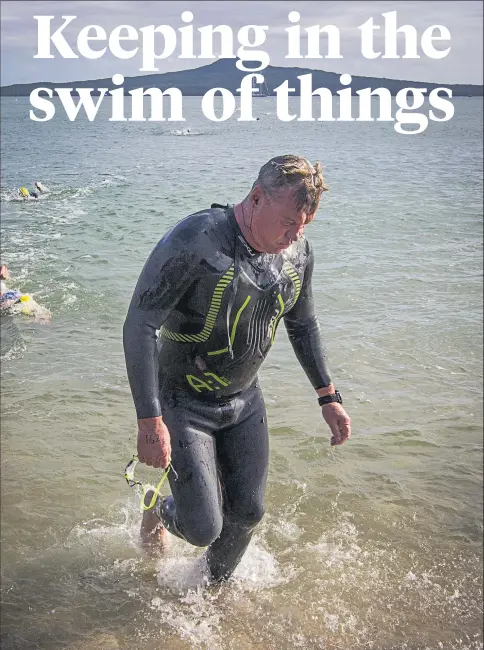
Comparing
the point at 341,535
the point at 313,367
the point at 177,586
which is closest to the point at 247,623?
the point at 177,586

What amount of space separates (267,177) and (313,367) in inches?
56.0

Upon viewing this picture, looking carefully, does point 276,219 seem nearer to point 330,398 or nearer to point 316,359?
point 316,359

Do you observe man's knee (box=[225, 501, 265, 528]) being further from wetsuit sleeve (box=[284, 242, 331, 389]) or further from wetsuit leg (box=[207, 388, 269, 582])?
wetsuit sleeve (box=[284, 242, 331, 389])

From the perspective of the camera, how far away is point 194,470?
14.0 feet

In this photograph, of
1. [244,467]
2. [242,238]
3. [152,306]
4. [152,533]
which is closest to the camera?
[152,306]

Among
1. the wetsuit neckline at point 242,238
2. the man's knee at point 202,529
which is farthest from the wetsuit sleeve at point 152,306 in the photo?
the man's knee at point 202,529

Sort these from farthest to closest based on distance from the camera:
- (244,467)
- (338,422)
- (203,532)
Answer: (338,422)
(244,467)
(203,532)

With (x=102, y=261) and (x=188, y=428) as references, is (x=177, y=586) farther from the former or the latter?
(x=102, y=261)

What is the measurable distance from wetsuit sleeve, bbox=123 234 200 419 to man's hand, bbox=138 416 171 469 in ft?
0.16

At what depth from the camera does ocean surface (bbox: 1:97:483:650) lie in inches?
190

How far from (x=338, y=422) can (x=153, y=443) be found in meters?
1.35

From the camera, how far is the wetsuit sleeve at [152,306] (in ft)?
12.7

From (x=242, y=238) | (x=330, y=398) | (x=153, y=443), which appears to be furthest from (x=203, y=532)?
(x=242, y=238)

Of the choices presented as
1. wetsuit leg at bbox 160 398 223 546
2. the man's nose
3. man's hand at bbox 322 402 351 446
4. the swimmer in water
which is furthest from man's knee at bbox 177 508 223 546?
the swimmer in water
